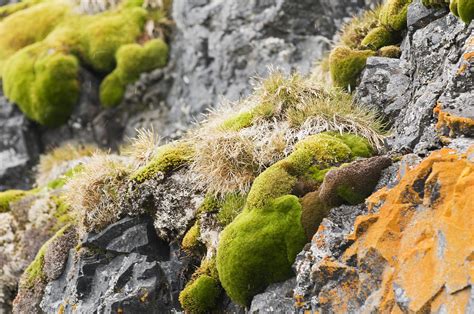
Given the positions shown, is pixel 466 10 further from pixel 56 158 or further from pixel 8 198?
pixel 56 158

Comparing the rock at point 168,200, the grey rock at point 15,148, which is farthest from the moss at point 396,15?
the grey rock at point 15,148

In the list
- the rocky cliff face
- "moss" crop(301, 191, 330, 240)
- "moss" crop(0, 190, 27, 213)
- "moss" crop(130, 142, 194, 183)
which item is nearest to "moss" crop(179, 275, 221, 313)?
the rocky cliff face

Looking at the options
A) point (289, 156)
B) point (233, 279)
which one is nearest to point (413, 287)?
point (233, 279)

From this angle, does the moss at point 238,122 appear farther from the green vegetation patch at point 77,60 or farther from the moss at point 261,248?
the green vegetation patch at point 77,60

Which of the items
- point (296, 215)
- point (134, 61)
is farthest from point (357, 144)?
point (134, 61)

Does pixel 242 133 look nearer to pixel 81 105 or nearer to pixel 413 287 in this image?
pixel 413 287

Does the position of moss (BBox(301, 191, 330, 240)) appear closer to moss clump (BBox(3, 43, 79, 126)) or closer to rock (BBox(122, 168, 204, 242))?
rock (BBox(122, 168, 204, 242))
